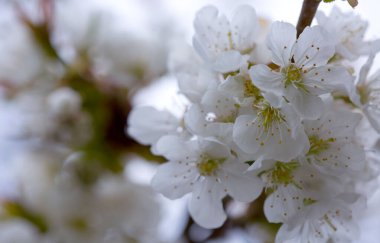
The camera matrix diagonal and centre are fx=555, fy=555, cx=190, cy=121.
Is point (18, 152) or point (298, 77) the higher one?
point (298, 77)

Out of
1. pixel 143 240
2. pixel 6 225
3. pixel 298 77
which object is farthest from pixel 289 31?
pixel 6 225

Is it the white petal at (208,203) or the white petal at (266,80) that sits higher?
the white petal at (266,80)

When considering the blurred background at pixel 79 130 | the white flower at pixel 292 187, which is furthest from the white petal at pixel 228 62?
the blurred background at pixel 79 130

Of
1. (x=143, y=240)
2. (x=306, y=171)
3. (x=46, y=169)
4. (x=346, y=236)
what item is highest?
(x=306, y=171)

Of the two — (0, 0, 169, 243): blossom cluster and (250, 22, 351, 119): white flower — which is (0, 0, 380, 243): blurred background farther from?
(250, 22, 351, 119): white flower

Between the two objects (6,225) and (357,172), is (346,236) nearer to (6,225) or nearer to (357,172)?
(357,172)

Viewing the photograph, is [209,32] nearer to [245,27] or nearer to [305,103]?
[245,27]

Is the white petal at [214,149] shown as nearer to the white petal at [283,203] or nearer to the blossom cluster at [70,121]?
the white petal at [283,203]
